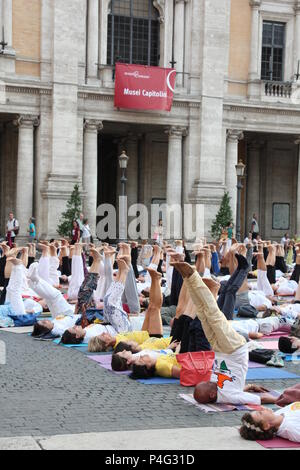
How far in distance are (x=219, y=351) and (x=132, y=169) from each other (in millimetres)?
29265

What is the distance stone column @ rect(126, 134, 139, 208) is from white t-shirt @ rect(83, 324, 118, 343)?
24754 mm

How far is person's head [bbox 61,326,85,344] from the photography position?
11.8 metres

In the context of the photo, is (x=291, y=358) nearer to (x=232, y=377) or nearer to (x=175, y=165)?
(x=232, y=377)

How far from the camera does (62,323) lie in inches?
508

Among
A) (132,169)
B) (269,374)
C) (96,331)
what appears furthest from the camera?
(132,169)

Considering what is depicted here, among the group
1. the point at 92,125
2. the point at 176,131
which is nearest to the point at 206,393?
the point at 92,125

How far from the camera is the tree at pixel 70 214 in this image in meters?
29.9

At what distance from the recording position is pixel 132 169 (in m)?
37.1

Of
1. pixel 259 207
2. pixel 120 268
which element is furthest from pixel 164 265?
pixel 259 207

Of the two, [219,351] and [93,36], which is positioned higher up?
[93,36]

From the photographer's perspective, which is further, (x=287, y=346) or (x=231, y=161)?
(x=231, y=161)

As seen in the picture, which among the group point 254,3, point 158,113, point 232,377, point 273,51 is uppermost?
point 254,3

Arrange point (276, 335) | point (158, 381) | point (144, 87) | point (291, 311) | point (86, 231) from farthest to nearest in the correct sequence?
point (144, 87), point (86, 231), point (291, 311), point (276, 335), point (158, 381)

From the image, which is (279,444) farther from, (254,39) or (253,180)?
Result: (253,180)
